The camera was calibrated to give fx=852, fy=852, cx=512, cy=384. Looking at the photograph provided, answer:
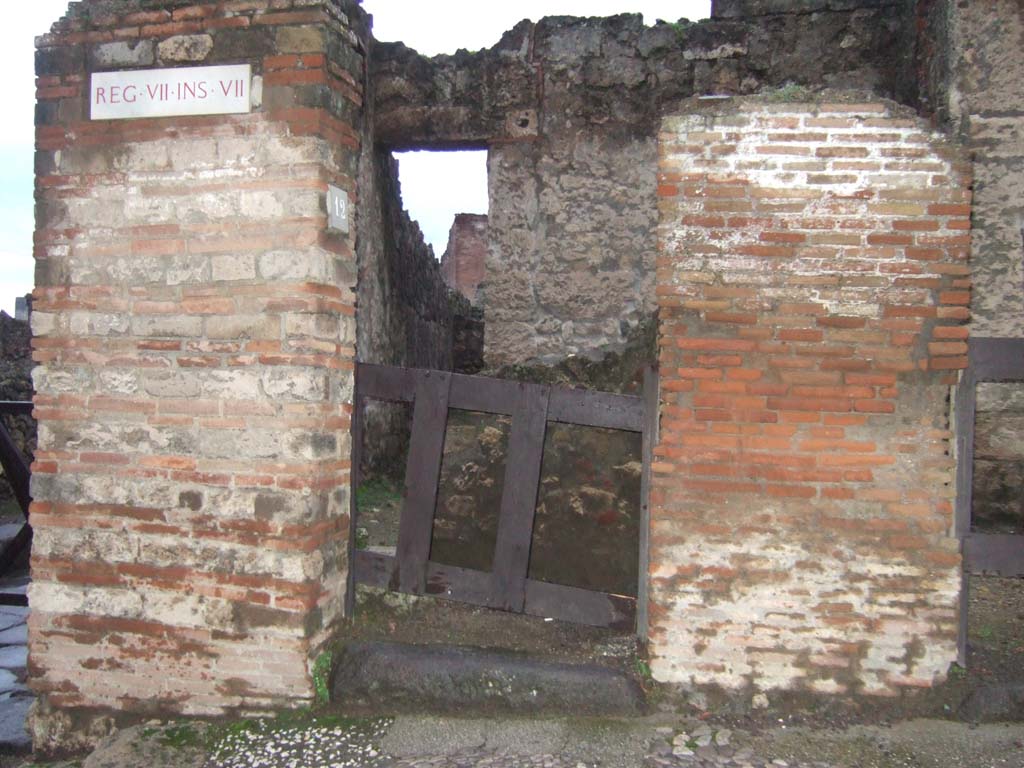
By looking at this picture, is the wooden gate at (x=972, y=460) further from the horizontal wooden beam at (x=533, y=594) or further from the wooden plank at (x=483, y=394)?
the wooden plank at (x=483, y=394)

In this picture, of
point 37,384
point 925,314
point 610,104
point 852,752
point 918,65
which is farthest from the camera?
point 610,104

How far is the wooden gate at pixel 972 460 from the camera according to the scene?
11.4 feet

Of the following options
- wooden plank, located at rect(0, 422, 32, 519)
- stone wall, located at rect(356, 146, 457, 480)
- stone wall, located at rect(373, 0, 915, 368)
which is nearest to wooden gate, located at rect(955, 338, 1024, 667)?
stone wall, located at rect(373, 0, 915, 368)

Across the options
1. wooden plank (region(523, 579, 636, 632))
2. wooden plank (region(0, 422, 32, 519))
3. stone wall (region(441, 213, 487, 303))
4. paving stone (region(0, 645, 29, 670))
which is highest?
stone wall (region(441, 213, 487, 303))

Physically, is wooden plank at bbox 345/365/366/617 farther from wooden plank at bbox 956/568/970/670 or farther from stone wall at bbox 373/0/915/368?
stone wall at bbox 373/0/915/368

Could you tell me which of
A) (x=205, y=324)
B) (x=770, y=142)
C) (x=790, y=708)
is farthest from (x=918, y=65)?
(x=205, y=324)

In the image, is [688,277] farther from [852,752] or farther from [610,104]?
[610,104]

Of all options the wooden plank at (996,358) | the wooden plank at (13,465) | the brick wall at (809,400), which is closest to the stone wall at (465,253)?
the wooden plank at (13,465)

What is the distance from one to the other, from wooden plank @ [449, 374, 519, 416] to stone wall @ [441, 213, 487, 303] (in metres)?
14.7

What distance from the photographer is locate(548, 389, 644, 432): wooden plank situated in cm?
374

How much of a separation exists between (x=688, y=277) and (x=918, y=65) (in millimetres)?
4343

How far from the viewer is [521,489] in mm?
3883

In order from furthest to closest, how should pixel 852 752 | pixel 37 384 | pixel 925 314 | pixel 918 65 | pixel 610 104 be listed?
pixel 610 104, pixel 918 65, pixel 37 384, pixel 925 314, pixel 852 752

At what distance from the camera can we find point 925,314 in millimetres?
3457
